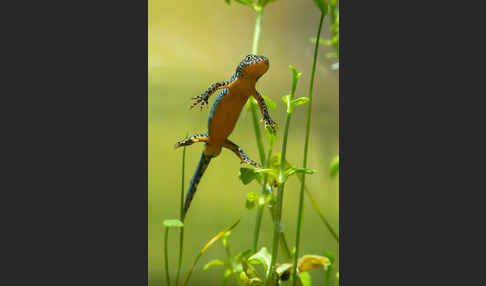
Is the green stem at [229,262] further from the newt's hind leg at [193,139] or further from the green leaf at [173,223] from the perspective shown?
the newt's hind leg at [193,139]

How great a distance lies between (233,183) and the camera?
2.54 meters

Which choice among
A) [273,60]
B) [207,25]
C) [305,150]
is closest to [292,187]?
[305,150]

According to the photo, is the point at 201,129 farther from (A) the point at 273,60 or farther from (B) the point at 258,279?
(B) the point at 258,279

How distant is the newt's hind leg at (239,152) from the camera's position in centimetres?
242

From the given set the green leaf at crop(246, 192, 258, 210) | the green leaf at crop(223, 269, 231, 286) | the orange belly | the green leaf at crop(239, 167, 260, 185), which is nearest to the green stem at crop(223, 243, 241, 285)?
the green leaf at crop(223, 269, 231, 286)

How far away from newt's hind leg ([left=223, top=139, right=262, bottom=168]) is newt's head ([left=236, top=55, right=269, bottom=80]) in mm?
415

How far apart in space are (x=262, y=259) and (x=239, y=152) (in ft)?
2.01

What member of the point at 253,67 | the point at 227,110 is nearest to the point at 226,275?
the point at 227,110

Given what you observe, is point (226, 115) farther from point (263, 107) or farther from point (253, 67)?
point (253, 67)

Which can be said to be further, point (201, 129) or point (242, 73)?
point (201, 129)

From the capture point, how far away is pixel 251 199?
7.84 ft

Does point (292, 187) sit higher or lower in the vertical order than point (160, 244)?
higher

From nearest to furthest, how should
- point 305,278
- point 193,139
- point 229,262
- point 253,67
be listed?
1. point 253,67
2. point 193,139
3. point 229,262
4. point 305,278

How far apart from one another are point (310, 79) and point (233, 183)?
0.80m
